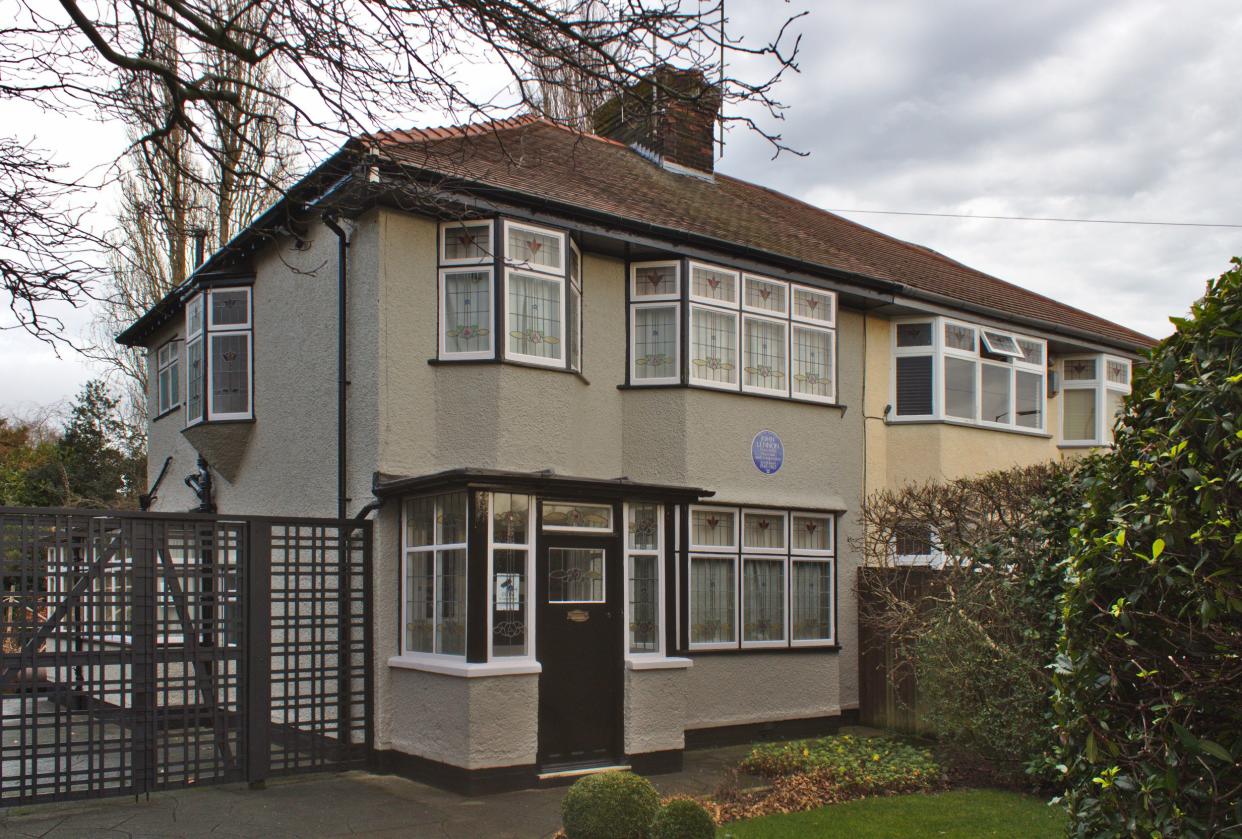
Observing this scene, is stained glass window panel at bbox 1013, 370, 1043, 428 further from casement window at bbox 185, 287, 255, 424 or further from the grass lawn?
casement window at bbox 185, 287, 255, 424

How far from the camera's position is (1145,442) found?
437cm

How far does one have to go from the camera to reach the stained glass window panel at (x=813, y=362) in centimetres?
1433

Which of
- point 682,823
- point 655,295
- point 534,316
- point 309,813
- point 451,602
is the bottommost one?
point 309,813

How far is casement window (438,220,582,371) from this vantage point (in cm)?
1154

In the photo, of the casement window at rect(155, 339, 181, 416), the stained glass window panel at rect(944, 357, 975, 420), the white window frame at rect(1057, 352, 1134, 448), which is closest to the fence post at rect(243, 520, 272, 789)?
the casement window at rect(155, 339, 181, 416)

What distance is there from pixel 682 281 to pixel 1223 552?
384 inches

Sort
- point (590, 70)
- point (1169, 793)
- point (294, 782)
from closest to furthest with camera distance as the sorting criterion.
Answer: point (1169, 793)
point (590, 70)
point (294, 782)

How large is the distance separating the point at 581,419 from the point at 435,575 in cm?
262

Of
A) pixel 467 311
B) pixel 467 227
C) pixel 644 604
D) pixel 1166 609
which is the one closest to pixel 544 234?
pixel 467 227

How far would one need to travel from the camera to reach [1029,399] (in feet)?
56.5

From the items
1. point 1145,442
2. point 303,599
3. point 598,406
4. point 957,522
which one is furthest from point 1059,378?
point 1145,442

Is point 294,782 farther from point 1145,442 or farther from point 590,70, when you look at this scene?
point 1145,442

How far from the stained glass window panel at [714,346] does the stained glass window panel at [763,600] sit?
238cm

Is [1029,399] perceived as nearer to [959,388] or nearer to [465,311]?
[959,388]
